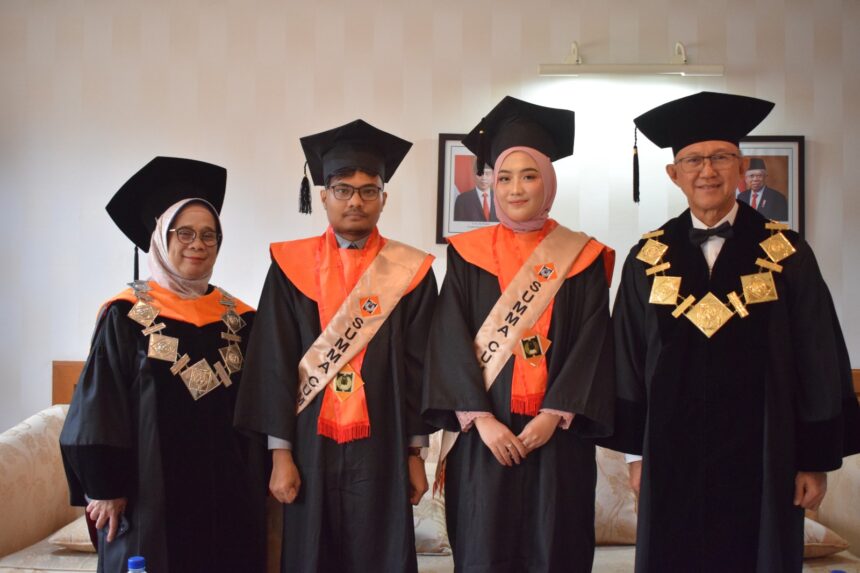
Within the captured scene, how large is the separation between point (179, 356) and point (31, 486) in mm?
1378

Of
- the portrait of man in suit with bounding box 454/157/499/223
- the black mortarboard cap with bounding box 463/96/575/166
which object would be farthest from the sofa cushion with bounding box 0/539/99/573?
the portrait of man in suit with bounding box 454/157/499/223

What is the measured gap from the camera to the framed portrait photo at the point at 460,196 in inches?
171

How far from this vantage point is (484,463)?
8.06 ft

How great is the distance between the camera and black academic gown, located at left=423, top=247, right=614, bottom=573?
7.89ft

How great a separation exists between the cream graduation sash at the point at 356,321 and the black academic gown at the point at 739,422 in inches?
35.2

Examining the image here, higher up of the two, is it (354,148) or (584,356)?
(354,148)

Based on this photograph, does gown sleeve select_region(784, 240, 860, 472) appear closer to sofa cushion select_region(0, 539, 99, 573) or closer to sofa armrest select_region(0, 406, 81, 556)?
sofa cushion select_region(0, 539, 99, 573)

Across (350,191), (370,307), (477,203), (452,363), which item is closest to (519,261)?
(452,363)

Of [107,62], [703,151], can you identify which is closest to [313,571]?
[703,151]

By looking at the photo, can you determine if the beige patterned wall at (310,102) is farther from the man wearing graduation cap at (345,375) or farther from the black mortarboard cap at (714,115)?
the black mortarboard cap at (714,115)

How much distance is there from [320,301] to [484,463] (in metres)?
0.82

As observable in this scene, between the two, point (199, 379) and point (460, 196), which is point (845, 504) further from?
point (199, 379)

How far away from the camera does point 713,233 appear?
8.28 ft

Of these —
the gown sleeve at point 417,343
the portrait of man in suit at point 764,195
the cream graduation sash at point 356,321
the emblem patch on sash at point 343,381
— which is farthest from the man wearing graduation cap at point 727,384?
the portrait of man in suit at point 764,195
